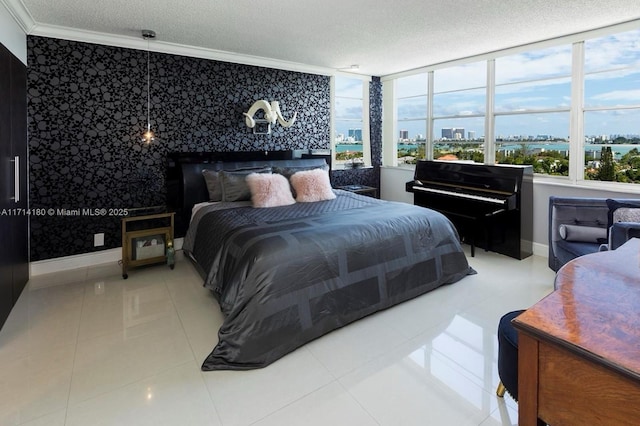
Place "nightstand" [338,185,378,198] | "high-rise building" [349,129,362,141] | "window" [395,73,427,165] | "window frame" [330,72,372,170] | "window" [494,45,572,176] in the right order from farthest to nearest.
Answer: "high-rise building" [349,129,362,141]
"window" [395,73,427,165]
"window frame" [330,72,372,170]
"nightstand" [338,185,378,198]
"window" [494,45,572,176]

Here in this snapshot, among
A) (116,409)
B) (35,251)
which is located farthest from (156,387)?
(35,251)

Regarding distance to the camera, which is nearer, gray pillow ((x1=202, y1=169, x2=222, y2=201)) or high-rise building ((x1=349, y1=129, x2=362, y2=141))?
gray pillow ((x1=202, y1=169, x2=222, y2=201))

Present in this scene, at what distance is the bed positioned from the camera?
7.30ft

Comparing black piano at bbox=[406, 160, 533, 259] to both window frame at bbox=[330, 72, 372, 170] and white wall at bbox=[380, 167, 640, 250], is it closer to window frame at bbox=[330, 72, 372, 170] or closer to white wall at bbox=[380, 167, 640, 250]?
white wall at bbox=[380, 167, 640, 250]

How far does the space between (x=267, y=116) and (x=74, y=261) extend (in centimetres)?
281

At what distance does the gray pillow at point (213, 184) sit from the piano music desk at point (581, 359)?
140 inches

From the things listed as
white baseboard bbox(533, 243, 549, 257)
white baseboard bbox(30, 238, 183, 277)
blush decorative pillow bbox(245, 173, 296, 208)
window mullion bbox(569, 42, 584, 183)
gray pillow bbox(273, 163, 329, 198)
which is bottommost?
white baseboard bbox(30, 238, 183, 277)

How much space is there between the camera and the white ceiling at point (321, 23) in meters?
3.02

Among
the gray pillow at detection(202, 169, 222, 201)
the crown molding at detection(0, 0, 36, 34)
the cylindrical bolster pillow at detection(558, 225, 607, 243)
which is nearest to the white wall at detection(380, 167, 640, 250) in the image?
the cylindrical bolster pillow at detection(558, 225, 607, 243)

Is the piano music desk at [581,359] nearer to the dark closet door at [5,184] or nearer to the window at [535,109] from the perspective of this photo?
the dark closet door at [5,184]

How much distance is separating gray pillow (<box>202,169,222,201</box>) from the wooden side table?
0.50m

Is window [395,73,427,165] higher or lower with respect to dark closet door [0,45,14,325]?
higher

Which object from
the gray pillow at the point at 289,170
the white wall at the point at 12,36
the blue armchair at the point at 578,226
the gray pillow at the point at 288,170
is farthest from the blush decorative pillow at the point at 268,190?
the blue armchair at the point at 578,226

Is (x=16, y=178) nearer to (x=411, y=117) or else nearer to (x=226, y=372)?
(x=226, y=372)
